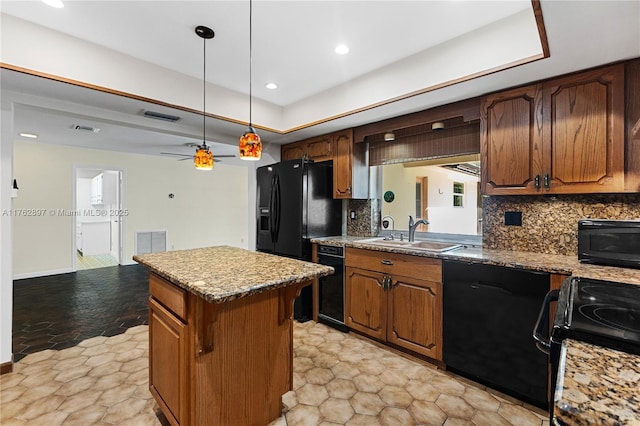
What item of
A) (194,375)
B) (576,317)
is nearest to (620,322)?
(576,317)

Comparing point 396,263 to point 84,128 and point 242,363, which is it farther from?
point 84,128

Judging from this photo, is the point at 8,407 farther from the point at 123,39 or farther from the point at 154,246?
the point at 154,246

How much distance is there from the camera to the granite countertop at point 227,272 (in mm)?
1280

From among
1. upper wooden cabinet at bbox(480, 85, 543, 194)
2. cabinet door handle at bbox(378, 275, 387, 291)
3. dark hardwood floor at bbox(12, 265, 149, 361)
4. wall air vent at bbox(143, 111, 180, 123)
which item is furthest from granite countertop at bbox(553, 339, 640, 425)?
dark hardwood floor at bbox(12, 265, 149, 361)

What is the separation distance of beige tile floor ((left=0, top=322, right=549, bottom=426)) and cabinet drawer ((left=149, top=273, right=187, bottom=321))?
2.53 ft

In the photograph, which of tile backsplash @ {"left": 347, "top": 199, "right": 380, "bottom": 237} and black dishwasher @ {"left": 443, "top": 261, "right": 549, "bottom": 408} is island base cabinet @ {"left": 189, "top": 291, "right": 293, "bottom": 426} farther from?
tile backsplash @ {"left": 347, "top": 199, "right": 380, "bottom": 237}

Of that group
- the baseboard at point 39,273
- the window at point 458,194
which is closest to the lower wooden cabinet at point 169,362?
the window at point 458,194

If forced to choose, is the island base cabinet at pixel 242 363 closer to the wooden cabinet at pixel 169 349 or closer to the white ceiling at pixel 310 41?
the wooden cabinet at pixel 169 349

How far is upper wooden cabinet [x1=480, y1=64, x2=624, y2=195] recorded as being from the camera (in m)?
1.85

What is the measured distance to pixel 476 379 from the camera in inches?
85.4

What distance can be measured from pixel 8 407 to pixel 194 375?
5.03ft

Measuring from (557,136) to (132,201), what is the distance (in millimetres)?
7137

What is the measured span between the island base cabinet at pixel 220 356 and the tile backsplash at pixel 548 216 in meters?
1.84

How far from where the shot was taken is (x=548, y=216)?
2273 mm
